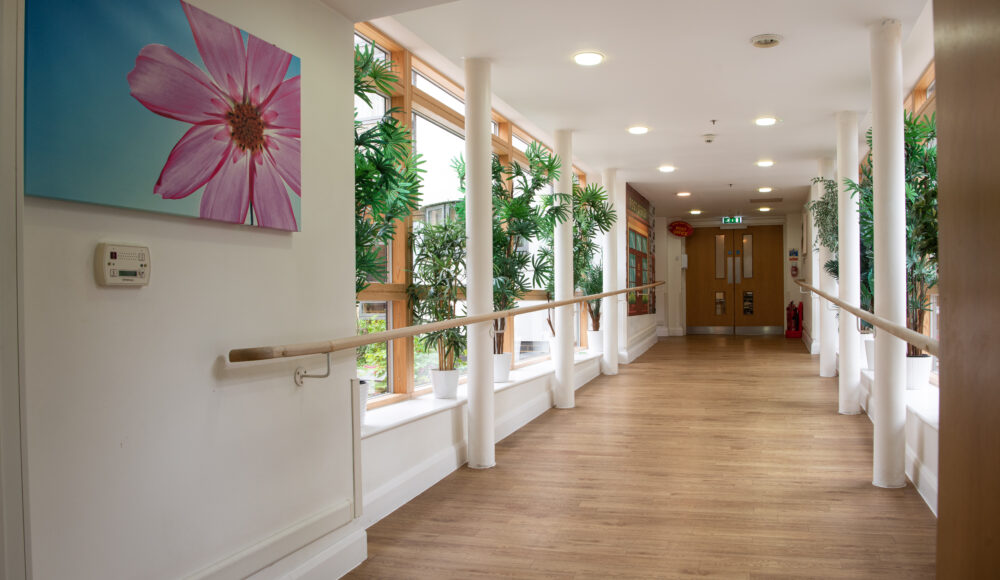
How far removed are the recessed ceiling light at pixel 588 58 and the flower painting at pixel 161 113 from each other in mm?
2370

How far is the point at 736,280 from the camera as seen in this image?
15.7 meters

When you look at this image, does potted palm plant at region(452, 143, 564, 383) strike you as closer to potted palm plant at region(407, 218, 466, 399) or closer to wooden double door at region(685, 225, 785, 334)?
potted palm plant at region(407, 218, 466, 399)

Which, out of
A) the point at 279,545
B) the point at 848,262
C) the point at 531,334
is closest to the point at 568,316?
the point at 531,334

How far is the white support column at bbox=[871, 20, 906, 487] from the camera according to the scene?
12.5 feet

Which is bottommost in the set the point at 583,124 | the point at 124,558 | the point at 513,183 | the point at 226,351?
the point at 124,558

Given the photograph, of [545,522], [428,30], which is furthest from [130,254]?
[428,30]

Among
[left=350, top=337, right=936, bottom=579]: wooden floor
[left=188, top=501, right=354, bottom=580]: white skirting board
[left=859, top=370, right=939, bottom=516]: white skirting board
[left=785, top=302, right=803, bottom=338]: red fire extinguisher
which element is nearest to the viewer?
[left=188, top=501, right=354, bottom=580]: white skirting board

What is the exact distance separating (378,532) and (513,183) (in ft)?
14.2

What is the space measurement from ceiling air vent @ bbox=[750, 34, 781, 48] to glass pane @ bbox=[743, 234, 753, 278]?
472 inches

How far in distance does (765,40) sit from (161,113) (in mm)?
3515

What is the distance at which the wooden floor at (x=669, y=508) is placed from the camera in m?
2.81

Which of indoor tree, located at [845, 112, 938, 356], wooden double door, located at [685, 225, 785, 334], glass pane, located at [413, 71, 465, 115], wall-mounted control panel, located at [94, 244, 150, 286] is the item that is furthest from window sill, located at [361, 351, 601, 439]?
wooden double door, located at [685, 225, 785, 334]

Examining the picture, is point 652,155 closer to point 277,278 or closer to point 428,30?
point 428,30

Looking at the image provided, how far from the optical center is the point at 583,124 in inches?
252
